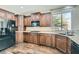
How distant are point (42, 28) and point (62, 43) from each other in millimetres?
513

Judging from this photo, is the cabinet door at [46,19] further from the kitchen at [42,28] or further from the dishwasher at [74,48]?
the dishwasher at [74,48]

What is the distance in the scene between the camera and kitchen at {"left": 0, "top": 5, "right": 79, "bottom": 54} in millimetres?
2404

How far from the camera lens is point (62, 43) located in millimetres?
2455

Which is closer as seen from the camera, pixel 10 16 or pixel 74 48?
pixel 74 48

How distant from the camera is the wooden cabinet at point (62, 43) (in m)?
2.42

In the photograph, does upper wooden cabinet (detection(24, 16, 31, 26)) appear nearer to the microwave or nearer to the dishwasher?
the microwave

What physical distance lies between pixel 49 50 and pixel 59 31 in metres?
0.44

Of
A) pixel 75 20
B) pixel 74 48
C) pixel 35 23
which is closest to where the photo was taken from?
pixel 74 48

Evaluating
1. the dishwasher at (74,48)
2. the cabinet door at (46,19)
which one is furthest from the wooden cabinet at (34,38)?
the dishwasher at (74,48)

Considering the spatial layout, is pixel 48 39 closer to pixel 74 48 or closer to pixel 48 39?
pixel 48 39

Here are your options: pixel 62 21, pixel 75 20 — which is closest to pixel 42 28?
pixel 62 21

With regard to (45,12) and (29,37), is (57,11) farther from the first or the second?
(29,37)

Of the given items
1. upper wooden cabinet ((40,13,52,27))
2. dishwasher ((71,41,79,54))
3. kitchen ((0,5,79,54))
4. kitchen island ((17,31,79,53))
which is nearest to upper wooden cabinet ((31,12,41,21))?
kitchen ((0,5,79,54))
